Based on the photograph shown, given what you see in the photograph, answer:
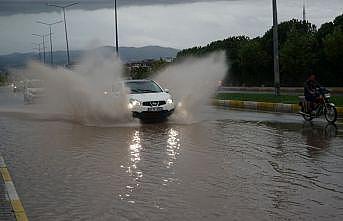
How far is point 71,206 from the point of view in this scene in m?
6.84

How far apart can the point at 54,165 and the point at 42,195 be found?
98.7 inches

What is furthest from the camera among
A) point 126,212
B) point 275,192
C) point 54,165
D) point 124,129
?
point 124,129

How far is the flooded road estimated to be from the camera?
6598 mm

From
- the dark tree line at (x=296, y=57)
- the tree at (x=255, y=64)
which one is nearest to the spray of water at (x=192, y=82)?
the dark tree line at (x=296, y=57)

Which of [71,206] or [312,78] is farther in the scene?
[312,78]

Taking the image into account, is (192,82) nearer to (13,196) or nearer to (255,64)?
(13,196)

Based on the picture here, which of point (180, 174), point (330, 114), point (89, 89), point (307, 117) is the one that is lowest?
point (180, 174)

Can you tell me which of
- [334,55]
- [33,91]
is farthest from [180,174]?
[334,55]

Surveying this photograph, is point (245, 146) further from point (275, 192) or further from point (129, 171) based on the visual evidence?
point (275, 192)

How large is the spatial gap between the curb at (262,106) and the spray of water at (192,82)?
2.92m

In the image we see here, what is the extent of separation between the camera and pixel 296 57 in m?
48.2

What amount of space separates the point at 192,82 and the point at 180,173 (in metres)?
14.0

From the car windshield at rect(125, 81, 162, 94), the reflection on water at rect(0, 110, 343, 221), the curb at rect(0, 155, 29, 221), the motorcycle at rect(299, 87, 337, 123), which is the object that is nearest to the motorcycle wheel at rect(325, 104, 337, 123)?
the motorcycle at rect(299, 87, 337, 123)

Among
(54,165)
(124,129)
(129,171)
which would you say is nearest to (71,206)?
(129,171)
